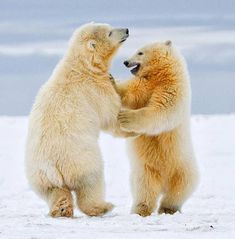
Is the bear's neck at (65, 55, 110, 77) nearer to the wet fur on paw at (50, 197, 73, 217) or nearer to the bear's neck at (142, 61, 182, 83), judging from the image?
the bear's neck at (142, 61, 182, 83)

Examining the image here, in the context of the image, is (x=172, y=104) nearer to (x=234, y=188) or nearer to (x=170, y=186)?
(x=170, y=186)

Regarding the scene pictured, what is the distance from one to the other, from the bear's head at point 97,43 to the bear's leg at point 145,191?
1342 mm

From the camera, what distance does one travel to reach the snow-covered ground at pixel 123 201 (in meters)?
6.46

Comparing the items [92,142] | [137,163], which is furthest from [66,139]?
[137,163]

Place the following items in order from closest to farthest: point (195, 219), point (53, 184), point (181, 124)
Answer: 1. point (195, 219)
2. point (53, 184)
3. point (181, 124)

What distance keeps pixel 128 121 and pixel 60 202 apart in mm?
1238

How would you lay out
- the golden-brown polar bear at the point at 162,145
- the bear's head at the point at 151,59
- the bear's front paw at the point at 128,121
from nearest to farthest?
the bear's front paw at the point at 128,121, the golden-brown polar bear at the point at 162,145, the bear's head at the point at 151,59

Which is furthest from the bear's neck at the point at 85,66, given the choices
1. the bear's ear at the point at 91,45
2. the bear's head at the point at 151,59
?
the bear's head at the point at 151,59

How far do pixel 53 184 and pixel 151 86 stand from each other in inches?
67.1

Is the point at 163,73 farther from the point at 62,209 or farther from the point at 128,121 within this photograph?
the point at 62,209

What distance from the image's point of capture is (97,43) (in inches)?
340

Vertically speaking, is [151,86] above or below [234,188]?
above

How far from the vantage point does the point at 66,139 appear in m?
7.80

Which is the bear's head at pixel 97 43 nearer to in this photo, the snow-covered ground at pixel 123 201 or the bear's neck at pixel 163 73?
the bear's neck at pixel 163 73
